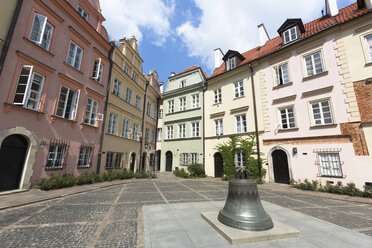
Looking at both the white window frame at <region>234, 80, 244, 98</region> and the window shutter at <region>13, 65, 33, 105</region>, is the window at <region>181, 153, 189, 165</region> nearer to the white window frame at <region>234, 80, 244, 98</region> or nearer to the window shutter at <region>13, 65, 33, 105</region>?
the white window frame at <region>234, 80, 244, 98</region>

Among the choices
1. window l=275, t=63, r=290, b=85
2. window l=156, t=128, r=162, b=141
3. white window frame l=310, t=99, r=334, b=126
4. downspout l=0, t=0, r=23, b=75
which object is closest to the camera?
downspout l=0, t=0, r=23, b=75

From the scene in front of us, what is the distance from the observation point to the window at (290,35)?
14.0 m

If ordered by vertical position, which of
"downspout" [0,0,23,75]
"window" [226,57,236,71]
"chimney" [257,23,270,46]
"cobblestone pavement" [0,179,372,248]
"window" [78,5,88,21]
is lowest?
"cobblestone pavement" [0,179,372,248]

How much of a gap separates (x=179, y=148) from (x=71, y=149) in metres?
11.3

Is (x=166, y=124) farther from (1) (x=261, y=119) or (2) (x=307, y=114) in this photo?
(2) (x=307, y=114)

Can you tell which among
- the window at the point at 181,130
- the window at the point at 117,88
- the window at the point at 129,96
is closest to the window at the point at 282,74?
the window at the point at 181,130

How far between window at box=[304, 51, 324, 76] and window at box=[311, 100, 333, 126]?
96.0 inches

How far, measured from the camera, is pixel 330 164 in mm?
10812

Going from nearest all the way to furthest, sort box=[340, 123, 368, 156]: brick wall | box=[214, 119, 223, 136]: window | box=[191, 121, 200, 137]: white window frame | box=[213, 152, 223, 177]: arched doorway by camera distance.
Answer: box=[340, 123, 368, 156]: brick wall → box=[213, 152, 223, 177]: arched doorway → box=[214, 119, 223, 136]: window → box=[191, 121, 200, 137]: white window frame

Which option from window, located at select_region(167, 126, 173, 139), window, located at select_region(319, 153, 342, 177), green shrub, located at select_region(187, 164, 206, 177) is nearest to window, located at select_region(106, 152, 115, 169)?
green shrub, located at select_region(187, 164, 206, 177)

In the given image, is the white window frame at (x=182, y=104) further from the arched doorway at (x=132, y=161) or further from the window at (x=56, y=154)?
the window at (x=56, y=154)

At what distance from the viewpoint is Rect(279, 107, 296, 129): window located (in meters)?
12.9

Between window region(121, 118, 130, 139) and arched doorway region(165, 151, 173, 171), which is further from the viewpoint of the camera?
arched doorway region(165, 151, 173, 171)

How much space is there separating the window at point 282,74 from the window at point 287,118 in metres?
2.41
